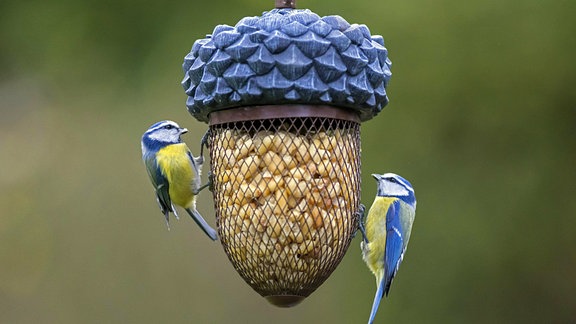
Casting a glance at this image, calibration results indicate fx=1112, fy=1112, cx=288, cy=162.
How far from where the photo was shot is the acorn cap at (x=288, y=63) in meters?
2.44

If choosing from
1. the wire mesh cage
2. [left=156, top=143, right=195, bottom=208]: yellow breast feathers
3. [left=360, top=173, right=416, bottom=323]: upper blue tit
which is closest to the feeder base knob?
the wire mesh cage

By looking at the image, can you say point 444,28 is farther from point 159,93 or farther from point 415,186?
point 159,93

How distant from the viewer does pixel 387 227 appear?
2.99 metres

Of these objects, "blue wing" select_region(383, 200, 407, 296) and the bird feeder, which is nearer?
the bird feeder

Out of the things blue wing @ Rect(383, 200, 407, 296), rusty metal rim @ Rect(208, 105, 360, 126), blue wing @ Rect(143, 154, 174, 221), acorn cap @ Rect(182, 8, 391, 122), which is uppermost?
acorn cap @ Rect(182, 8, 391, 122)

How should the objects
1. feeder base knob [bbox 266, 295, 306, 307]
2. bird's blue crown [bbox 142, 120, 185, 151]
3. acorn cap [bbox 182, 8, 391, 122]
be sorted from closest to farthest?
acorn cap [bbox 182, 8, 391, 122] < feeder base knob [bbox 266, 295, 306, 307] < bird's blue crown [bbox 142, 120, 185, 151]

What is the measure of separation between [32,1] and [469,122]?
1980mm

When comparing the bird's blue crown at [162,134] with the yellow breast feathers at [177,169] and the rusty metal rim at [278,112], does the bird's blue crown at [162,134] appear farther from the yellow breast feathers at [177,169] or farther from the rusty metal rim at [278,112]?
the rusty metal rim at [278,112]

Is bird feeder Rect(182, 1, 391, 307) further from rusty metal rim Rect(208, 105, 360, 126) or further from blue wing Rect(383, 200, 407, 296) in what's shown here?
blue wing Rect(383, 200, 407, 296)

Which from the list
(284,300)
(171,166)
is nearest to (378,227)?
(284,300)

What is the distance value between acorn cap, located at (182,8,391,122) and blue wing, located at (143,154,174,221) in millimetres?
510

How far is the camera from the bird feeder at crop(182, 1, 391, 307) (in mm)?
2451

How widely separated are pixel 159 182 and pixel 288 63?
74 centimetres

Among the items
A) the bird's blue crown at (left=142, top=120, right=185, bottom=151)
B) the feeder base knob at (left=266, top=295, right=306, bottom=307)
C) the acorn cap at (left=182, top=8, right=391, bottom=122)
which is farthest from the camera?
the bird's blue crown at (left=142, top=120, right=185, bottom=151)
